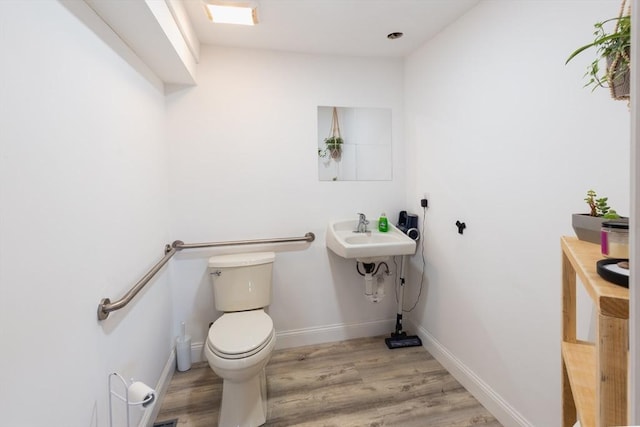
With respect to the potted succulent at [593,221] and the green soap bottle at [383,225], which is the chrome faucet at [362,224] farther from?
the potted succulent at [593,221]

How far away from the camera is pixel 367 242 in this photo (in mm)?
2303

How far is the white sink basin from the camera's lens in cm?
206

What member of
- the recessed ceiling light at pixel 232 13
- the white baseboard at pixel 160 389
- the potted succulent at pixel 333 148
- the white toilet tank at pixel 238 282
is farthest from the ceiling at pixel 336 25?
the white baseboard at pixel 160 389

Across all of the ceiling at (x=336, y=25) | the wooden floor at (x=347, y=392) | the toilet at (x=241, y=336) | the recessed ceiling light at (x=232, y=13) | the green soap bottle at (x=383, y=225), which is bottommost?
the wooden floor at (x=347, y=392)

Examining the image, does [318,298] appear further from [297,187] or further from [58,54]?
[58,54]

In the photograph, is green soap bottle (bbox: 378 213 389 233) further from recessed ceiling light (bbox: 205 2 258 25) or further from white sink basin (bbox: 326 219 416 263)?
recessed ceiling light (bbox: 205 2 258 25)

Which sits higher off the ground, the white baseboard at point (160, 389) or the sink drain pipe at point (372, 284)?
the sink drain pipe at point (372, 284)

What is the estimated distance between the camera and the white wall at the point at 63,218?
2.53 ft

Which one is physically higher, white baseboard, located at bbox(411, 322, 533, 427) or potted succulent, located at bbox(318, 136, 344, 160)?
potted succulent, located at bbox(318, 136, 344, 160)

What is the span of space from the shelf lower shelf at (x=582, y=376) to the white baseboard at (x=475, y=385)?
892mm

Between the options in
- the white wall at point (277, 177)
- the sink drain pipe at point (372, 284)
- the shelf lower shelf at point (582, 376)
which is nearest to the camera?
the shelf lower shelf at point (582, 376)

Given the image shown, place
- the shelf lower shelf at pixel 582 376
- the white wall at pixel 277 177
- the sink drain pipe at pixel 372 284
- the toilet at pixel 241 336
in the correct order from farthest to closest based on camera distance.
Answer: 1. the sink drain pipe at pixel 372 284
2. the white wall at pixel 277 177
3. the toilet at pixel 241 336
4. the shelf lower shelf at pixel 582 376

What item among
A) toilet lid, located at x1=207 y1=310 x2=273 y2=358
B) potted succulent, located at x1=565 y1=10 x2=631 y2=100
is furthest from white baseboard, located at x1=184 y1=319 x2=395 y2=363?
potted succulent, located at x1=565 y1=10 x2=631 y2=100

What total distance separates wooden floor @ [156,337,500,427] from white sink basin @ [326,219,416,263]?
0.75m
